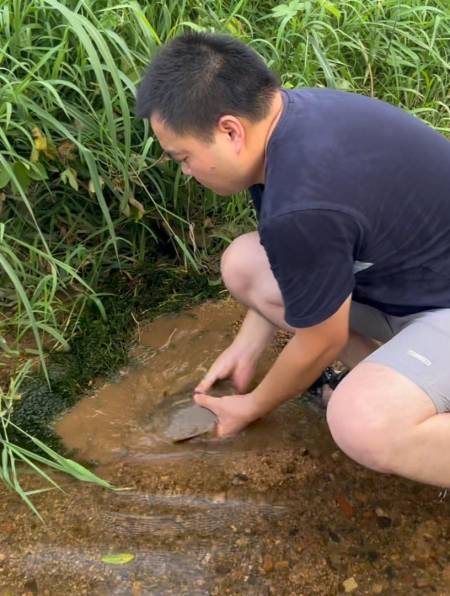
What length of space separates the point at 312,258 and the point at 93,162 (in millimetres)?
938

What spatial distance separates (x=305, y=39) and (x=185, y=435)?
4.77 ft

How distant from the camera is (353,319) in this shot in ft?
5.83

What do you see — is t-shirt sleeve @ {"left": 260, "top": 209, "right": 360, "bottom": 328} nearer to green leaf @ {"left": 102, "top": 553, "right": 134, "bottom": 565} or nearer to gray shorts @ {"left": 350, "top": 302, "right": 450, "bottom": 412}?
gray shorts @ {"left": 350, "top": 302, "right": 450, "bottom": 412}

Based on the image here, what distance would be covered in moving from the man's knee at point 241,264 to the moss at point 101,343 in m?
0.42

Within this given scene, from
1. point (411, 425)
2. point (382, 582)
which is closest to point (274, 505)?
point (382, 582)

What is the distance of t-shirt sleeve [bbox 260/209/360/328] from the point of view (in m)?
1.23

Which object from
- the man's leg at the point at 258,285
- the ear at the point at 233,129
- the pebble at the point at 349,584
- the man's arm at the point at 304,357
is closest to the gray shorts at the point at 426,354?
the man's arm at the point at 304,357

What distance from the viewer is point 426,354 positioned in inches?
56.8

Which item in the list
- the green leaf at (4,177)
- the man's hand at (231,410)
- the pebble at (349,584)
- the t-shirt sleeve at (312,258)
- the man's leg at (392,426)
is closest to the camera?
the t-shirt sleeve at (312,258)

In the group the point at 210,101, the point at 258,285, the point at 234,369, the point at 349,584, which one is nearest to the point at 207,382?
the point at 234,369

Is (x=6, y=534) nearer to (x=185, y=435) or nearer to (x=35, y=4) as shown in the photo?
(x=185, y=435)

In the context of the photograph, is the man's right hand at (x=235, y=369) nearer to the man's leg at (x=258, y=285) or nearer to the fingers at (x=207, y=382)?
the fingers at (x=207, y=382)

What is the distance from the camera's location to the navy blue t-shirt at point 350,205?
4.06ft

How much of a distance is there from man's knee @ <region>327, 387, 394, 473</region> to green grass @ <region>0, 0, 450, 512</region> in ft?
2.65
